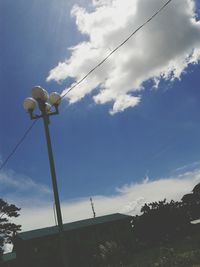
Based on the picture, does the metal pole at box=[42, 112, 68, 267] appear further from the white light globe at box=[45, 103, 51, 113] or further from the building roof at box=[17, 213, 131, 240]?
the building roof at box=[17, 213, 131, 240]

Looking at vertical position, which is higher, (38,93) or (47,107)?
(38,93)

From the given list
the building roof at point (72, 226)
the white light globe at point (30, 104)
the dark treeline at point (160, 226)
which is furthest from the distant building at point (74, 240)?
the white light globe at point (30, 104)

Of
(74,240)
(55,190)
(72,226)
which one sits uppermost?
(72,226)

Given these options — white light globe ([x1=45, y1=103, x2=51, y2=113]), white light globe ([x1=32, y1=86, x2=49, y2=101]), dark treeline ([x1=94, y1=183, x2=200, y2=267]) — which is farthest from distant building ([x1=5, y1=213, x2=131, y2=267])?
white light globe ([x1=32, y1=86, x2=49, y2=101])

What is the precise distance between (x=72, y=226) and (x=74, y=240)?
20927 millimetres

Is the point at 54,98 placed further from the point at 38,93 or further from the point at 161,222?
the point at 161,222

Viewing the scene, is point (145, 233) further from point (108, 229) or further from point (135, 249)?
point (108, 229)

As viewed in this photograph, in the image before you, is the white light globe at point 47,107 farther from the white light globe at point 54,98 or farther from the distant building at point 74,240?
the distant building at point 74,240

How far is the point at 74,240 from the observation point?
69.2ft

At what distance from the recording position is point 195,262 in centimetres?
1411

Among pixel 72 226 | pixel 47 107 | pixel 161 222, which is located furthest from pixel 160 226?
pixel 47 107

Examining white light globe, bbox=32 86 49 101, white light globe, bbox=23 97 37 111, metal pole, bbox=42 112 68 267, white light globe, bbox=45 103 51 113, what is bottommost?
metal pole, bbox=42 112 68 267

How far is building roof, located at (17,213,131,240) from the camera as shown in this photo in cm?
3872

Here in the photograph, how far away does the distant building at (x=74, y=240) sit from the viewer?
20578 millimetres
